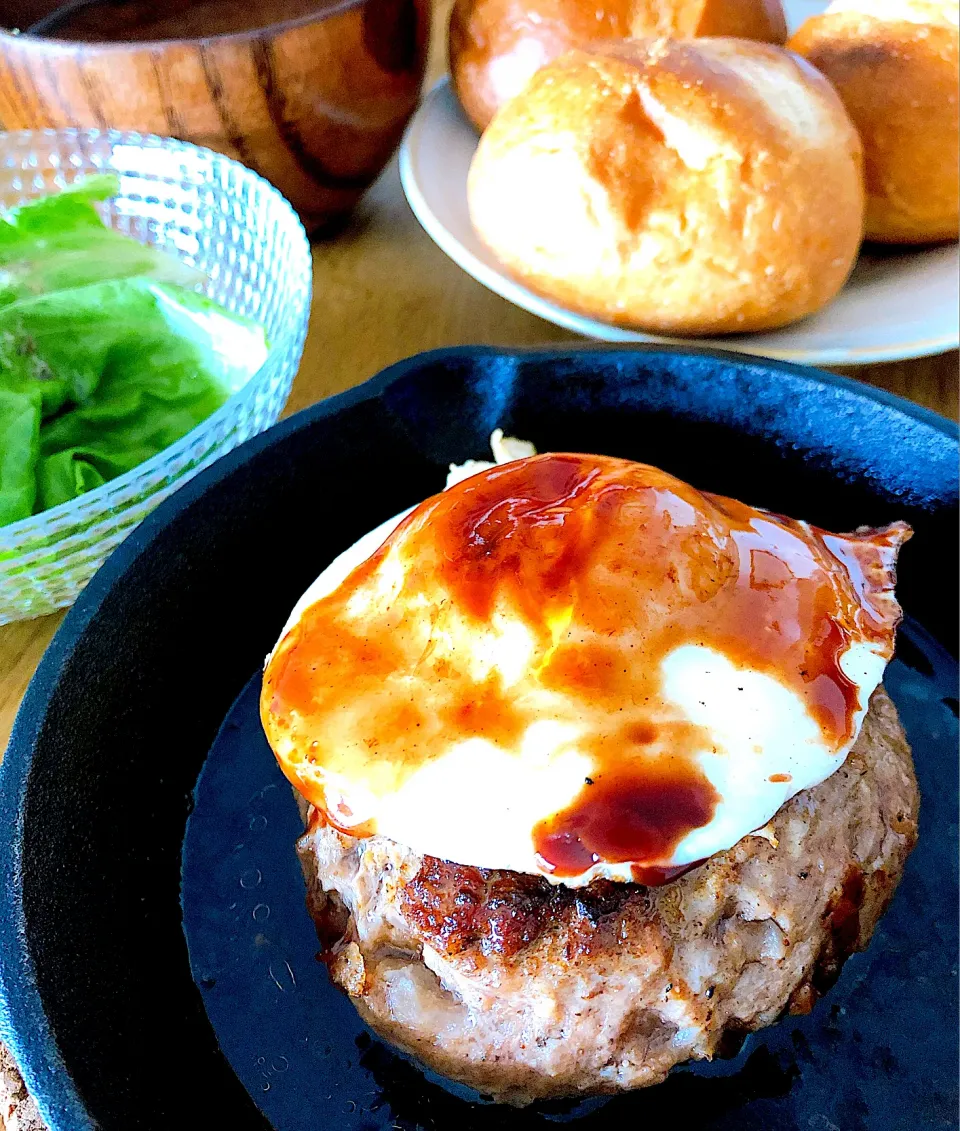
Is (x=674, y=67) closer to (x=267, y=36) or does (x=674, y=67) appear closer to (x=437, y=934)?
(x=267, y=36)

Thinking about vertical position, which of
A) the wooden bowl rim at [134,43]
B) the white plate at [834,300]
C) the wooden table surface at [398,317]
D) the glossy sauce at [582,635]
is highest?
the wooden bowl rim at [134,43]

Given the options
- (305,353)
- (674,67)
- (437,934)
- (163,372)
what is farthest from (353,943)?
(674,67)

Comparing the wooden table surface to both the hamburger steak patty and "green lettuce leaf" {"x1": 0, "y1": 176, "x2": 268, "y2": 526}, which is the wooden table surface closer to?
"green lettuce leaf" {"x1": 0, "y1": 176, "x2": 268, "y2": 526}

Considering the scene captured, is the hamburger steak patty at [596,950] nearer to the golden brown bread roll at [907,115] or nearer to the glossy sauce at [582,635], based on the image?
the glossy sauce at [582,635]

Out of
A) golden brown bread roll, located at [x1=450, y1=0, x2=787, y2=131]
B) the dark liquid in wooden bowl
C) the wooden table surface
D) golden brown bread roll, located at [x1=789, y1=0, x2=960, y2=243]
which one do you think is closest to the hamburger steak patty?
the wooden table surface

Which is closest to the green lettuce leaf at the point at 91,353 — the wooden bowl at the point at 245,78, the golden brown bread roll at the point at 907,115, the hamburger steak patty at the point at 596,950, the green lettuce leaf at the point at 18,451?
the green lettuce leaf at the point at 18,451
